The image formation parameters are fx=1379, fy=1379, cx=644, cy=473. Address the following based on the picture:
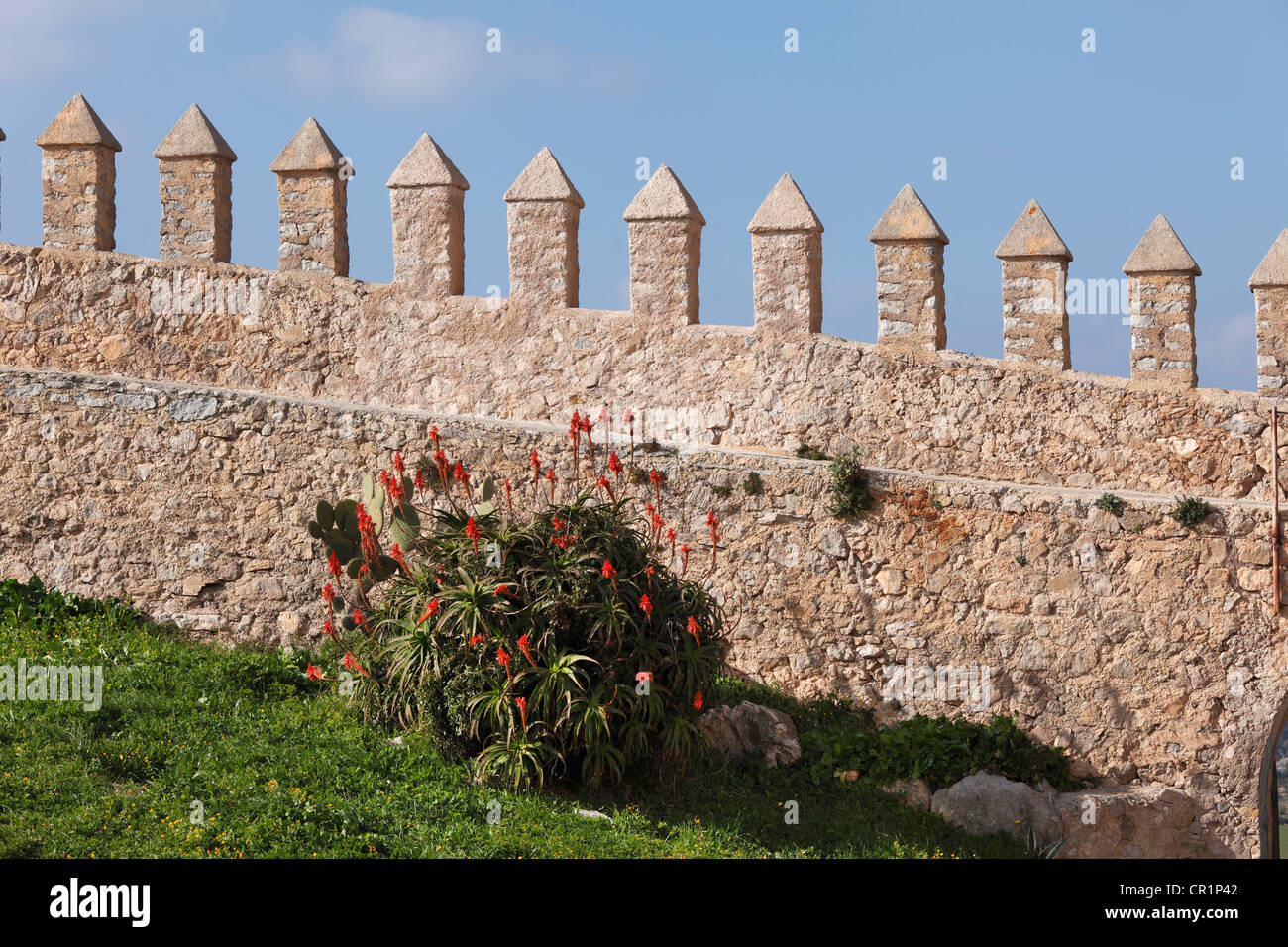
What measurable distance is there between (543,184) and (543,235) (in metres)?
0.42

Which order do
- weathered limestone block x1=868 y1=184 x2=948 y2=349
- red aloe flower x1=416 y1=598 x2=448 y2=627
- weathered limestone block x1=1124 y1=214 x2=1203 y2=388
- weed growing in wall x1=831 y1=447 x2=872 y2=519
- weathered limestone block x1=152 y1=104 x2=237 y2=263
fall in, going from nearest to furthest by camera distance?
red aloe flower x1=416 y1=598 x2=448 y2=627
weed growing in wall x1=831 y1=447 x2=872 y2=519
weathered limestone block x1=1124 y1=214 x2=1203 y2=388
weathered limestone block x1=868 y1=184 x2=948 y2=349
weathered limestone block x1=152 y1=104 x2=237 y2=263

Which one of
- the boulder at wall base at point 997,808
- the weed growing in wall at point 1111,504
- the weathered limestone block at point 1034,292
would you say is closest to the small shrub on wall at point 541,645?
the boulder at wall base at point 997,808

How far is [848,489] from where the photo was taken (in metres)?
9.50

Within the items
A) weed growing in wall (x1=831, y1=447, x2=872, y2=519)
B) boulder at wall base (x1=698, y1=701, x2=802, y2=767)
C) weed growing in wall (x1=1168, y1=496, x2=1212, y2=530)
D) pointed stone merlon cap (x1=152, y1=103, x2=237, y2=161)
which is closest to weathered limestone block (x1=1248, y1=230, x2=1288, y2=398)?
weed growing in wall (x1=1168, y1=496, x2=1212, y2=530)

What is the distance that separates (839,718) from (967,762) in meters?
0.93

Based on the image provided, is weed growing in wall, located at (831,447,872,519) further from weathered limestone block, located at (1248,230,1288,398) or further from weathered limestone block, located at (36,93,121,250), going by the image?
weathered limestone block, located at (36,93,121,250)

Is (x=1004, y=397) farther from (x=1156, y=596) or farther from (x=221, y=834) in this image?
(x=221, y=834)

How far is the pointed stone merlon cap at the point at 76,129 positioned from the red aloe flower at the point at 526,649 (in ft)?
23.5

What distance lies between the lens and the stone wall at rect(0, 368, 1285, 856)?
9.16 metres

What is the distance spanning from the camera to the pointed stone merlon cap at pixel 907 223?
35.5 feet

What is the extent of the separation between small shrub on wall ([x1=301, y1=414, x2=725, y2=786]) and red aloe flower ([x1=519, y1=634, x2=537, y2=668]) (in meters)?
0.02

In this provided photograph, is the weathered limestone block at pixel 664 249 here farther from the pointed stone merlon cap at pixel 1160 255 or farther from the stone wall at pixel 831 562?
the pointed stone merlon cap at pixel 1160 255

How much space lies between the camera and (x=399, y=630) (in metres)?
8.34

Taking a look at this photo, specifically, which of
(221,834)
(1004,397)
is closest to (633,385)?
(1004,397)
